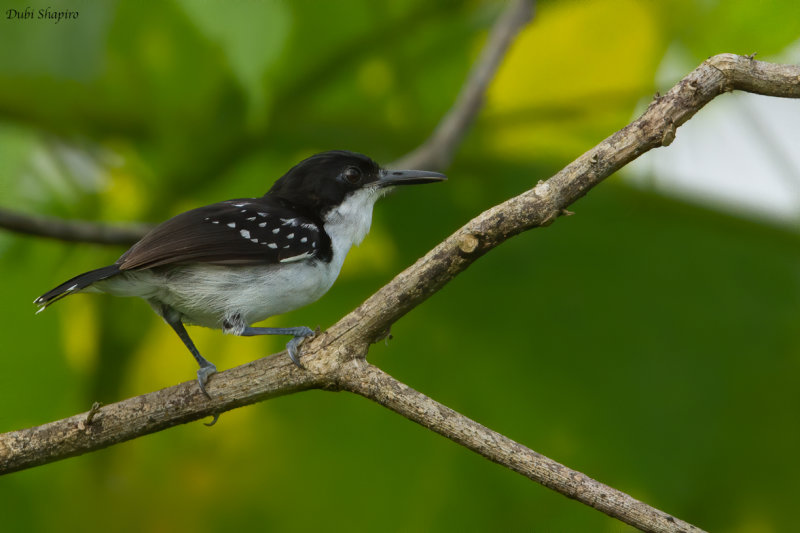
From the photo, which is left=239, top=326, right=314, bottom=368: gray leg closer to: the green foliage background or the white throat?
the white throat

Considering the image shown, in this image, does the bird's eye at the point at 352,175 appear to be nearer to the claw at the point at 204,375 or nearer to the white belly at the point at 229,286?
the white belly at the point at 229,286

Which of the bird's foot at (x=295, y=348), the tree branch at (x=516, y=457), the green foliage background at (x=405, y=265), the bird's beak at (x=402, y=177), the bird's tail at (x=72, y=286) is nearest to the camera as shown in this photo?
the tree branch at (x=516, y=457)

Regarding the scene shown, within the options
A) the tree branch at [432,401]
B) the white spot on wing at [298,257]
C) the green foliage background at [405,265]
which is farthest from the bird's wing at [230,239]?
the green foliage background at [405,265]

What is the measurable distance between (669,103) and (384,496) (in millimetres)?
2619

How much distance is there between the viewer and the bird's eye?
8.59 ft

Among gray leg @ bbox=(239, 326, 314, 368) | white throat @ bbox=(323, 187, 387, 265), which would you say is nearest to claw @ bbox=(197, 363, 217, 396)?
gray leg @ bbox=(239, 326, 314, 368)

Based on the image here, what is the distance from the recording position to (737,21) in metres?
3.84

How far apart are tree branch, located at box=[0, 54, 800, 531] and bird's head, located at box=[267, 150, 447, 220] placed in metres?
0.70

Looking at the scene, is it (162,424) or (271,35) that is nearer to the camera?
(162,424)

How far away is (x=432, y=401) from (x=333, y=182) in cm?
102

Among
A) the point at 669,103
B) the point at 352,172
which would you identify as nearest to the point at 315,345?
the point at 352,172

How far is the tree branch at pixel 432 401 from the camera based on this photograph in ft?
5.60

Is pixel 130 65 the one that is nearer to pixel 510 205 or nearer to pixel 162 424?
pixel 162 424

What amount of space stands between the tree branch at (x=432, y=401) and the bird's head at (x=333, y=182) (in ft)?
2.28
